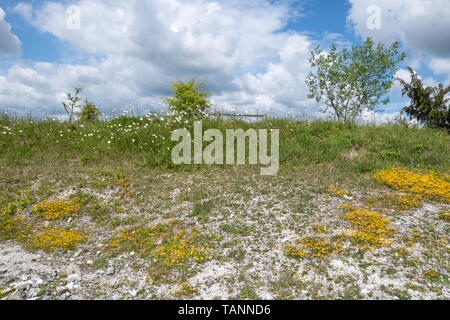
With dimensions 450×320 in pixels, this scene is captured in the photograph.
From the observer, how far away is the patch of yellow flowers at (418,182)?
799 centimetres

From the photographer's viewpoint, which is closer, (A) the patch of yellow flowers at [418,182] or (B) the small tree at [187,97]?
(A) the patch of yellow flowers at [418,182]

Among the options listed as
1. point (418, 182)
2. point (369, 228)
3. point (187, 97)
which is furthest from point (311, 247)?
point (187, 97)

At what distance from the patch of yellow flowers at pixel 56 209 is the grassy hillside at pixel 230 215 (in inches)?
1.2

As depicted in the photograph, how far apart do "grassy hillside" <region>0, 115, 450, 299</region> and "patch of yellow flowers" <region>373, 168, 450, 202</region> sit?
44 millimetres

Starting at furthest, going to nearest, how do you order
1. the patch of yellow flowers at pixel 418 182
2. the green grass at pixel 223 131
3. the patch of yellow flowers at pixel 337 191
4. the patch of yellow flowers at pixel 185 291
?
the green grass at pixel 223 131 < the patch of yellow flowers at pixel 337 191 < the patch of yellow flowers at pixel 418 182 < the patch of yellow flowers at pixel 185 291

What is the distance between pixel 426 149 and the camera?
11.3 metres

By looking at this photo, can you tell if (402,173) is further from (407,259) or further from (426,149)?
(407,259)

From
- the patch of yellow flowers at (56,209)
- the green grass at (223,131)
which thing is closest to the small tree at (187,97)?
the green grass at (223,131)

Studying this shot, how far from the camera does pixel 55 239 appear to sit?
6.73 meters

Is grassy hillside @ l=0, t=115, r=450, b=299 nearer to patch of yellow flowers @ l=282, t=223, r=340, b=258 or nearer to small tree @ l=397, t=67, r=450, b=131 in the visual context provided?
patch of yellow flowers @ l=282, t=223, r=340, b=258

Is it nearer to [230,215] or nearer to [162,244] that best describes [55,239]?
[162,244]

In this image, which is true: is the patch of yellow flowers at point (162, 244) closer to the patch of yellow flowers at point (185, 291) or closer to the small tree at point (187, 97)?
the patch of yellow flowers at point (185, 291)

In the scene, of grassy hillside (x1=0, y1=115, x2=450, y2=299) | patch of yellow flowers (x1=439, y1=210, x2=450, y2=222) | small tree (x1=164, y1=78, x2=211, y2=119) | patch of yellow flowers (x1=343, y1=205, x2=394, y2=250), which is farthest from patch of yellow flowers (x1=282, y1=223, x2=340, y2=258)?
small tree (x1=164, y1=78, x2=211, y2=119)

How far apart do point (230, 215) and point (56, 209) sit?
5.03 m
